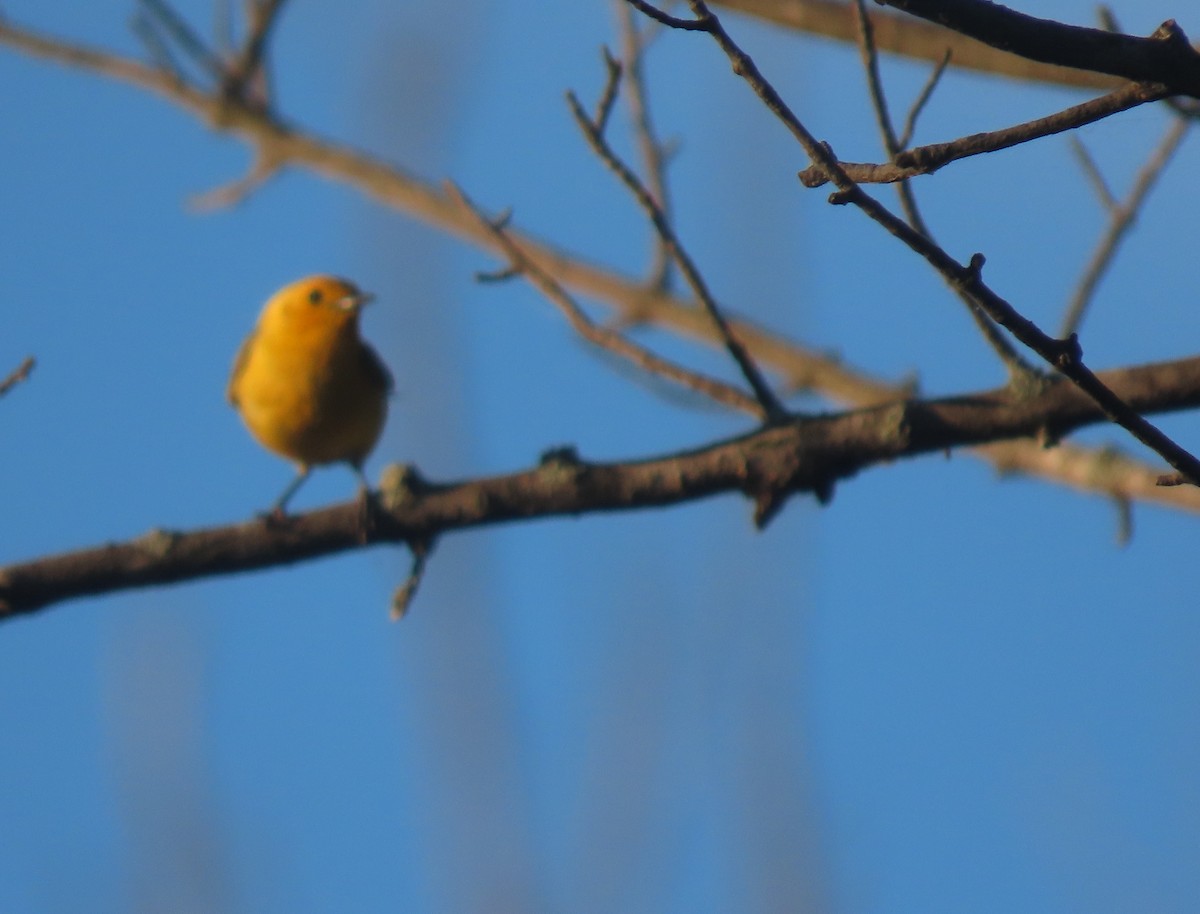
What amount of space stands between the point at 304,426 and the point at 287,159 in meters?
1.23

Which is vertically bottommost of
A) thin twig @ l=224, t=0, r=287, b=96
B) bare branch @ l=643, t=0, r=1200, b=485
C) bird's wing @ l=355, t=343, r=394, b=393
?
bare branch @ l=643, t=0, r=1200, b=485

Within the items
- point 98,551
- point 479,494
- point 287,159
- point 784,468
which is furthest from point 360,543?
point 287,159

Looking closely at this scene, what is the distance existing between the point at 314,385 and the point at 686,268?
11.4 feet

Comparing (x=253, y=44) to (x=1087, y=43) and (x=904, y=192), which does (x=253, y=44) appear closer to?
(x=904, y=192)

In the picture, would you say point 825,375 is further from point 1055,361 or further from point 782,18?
point 1055,361

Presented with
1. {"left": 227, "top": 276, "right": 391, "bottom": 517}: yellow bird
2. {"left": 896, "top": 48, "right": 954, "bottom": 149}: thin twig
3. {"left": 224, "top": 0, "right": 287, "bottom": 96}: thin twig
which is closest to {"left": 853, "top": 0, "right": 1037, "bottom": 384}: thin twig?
{"left": 896, "top": 48, "right": 954, "bottom": 149}: thin twig

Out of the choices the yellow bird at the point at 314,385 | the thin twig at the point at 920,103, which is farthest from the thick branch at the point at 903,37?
the yellow bird at the point at 314,385

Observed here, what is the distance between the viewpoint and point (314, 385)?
6082 mm

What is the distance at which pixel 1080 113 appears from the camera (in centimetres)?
151

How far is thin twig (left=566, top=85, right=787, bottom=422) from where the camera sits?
2.79m

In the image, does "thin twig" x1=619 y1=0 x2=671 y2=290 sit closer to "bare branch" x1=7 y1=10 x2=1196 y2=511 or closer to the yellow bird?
"bare branch" x1=7 y1=10 x2=1196 y2=511

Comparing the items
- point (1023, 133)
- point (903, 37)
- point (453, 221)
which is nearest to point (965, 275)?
point (1023, 133)

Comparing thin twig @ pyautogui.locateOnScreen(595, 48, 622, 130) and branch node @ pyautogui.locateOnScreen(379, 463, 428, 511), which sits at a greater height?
thin twig @ pyautogui.locateOnScreen(595, 48, 622, 130)

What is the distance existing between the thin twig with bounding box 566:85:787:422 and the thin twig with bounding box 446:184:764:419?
2.3 inches
